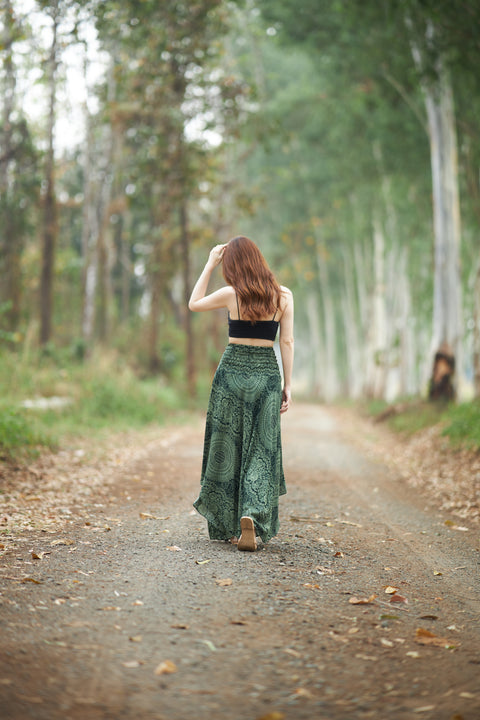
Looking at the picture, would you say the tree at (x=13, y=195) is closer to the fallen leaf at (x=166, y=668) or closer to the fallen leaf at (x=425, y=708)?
the fallen leaf at (x=166, y=668)

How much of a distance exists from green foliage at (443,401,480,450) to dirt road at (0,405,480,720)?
379 centimetres

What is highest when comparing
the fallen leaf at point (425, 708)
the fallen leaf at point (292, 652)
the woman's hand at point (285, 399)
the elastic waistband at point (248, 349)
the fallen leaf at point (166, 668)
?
the elastic waistband at point (248, 349)

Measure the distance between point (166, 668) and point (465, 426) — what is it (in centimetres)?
863

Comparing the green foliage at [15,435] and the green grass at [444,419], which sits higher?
the green foliage at [15,435]

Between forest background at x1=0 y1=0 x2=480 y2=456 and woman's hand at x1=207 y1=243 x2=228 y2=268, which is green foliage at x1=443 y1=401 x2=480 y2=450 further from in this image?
woman's hand at x1=207 y1=243 x2=228 y2=268

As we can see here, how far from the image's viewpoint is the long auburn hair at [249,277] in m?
5.37

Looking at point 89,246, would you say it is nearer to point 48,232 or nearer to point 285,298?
point 48,232

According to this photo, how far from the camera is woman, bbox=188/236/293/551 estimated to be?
17.6 ft

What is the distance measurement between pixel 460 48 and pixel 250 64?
20.2m

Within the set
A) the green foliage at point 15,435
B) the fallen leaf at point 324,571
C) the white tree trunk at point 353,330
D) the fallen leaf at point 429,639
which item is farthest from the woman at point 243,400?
the white tree trunk at point 353,330

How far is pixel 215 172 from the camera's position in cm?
2245

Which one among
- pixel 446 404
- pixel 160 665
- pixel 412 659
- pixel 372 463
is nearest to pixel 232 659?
pixel 160 665

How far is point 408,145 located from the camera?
63.4ft

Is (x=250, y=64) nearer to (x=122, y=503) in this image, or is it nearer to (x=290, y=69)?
(x=290, y=69)
